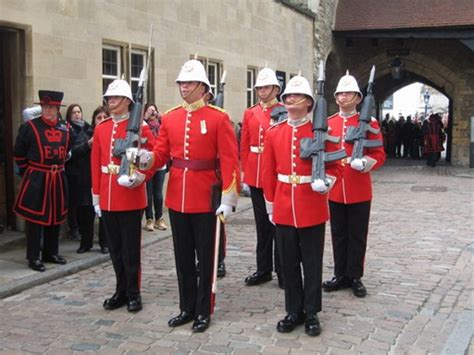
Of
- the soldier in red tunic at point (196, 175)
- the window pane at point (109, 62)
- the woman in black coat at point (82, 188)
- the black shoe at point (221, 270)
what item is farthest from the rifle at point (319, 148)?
the window pane at point (109, 62)

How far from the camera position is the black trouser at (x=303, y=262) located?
190 inches

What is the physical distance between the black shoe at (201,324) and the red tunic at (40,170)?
8.22 ft

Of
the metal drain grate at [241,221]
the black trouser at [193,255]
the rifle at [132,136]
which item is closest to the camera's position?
the black trouser at [193,255]

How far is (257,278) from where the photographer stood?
6207mm

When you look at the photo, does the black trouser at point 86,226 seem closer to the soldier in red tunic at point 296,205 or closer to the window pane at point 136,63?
the window pane at point 136,63

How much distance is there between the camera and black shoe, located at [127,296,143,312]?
5.36 m

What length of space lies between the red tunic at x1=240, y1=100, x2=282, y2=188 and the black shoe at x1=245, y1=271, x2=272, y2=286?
88 centimetres

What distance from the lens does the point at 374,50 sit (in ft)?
72.8

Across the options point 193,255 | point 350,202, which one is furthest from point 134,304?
point 350,202

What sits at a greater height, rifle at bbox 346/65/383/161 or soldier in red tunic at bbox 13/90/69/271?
rifle at bbox 346/65/383/161

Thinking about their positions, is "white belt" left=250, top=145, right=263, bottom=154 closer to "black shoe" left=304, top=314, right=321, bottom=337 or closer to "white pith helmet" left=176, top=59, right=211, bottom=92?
"white pith helmet" left=176, top=59, right=211, bottom=92

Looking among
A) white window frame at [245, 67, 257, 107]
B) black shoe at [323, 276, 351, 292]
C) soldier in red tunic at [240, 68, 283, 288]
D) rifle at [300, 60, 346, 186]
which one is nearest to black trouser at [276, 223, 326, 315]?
rifle at [300, 60, 346, 186]

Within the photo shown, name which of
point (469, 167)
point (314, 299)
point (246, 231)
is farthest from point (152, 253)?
point (469, 167)

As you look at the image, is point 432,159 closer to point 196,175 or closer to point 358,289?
point 358,289
